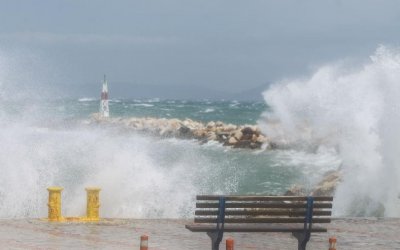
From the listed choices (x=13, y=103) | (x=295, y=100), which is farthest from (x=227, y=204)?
(x=295, y=100)

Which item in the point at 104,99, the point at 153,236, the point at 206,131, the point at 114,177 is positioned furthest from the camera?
the point at 104,99

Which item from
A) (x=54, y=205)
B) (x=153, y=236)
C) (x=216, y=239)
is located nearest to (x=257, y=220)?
(x=216, y=239)

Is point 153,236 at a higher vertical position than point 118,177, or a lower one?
lower

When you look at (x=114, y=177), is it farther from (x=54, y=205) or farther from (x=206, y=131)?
(x=206, y=131)

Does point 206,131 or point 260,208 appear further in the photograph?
point 206,131

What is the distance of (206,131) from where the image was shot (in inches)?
2025

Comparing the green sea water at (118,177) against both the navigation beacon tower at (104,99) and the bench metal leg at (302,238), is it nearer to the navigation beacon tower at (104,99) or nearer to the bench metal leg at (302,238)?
the bench metal leg at (302,238)

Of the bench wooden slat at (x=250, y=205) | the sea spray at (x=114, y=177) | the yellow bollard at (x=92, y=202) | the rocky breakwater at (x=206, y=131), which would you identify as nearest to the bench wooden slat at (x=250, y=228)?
the bench wooden slat at (x=250, y=205)

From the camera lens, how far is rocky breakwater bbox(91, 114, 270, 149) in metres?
44.5

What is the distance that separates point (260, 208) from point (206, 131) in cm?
4094

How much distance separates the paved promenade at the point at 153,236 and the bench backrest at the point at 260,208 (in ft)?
3.09

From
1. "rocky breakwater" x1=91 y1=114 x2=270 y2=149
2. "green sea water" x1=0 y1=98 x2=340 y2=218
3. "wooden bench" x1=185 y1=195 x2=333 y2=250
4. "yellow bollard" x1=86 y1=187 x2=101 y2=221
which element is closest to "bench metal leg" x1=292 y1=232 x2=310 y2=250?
"wooden bench" x1=185 y1=195 x2=333 y2=250

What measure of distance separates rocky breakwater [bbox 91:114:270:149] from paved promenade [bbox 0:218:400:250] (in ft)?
98.9

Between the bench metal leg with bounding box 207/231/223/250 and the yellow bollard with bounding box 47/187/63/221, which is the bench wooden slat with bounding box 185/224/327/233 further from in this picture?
the yellow bollard with bounding box 47/187/63/221
